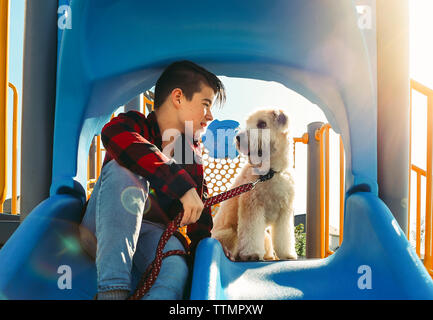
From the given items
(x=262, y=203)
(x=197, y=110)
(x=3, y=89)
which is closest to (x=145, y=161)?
(x=197, y=110)

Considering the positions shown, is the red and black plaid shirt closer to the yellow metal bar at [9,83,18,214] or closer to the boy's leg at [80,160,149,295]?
the boy's leg at [80,160,149,295]

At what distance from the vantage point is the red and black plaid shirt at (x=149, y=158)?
832 millimetres

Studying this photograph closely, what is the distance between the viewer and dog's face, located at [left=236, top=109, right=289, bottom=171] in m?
1.71

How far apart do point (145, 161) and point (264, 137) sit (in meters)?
1.00

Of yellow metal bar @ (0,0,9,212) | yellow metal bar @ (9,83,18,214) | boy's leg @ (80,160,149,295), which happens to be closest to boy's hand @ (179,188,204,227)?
boy's leg @ (80,160,149,295)

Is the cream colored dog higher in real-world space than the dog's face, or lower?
lower

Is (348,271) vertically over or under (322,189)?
under

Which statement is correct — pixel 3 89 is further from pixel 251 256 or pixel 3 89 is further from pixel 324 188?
pixel 324 188

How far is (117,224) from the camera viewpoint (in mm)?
783

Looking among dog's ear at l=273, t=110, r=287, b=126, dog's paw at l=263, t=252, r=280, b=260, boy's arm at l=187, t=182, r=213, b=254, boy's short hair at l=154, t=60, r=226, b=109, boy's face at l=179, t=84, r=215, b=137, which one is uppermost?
dog's ear at l=273, t=110, r=287, b=126

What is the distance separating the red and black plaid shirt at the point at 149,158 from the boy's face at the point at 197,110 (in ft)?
Result: 0.36

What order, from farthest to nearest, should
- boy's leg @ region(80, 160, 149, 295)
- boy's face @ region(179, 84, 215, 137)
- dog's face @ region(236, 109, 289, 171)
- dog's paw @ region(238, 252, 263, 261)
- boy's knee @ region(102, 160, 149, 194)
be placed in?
1. dog's face @ region(236, 109, 289, 171)
2. dog's paw @ region(238, 252, 263, 261)
3. boy's face @ region(179, 84, 215, 137)
4. boy's knee @ region(102, 160, 149, 194)
5. boy's leg @ region(80, 160, 149, 295)
